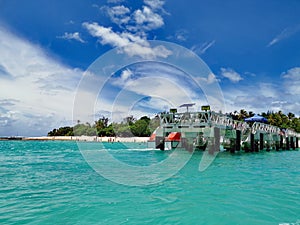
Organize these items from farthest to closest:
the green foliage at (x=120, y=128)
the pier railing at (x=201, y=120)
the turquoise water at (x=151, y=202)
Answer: the green foliage at (x=120, y=128) < the pier railing at (x=201, y=120) < the turquoise water at (x=151, y=202)

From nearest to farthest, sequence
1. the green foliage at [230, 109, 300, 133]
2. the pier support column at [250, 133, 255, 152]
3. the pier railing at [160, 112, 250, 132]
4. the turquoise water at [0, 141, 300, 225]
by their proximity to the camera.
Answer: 1. the turquoise water at [0, 141, 300, 225]
2. the pier railing at [160, 112, 250, 132]
3. the pier support column at [250, 133, 255, 152]
4. the green foliage at [230, 109, 300, 133]

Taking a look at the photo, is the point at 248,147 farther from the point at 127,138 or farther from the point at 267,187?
the point at 127,138

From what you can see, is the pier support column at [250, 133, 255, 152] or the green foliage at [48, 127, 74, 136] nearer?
the pier support column at [250, 133, 255, 152]

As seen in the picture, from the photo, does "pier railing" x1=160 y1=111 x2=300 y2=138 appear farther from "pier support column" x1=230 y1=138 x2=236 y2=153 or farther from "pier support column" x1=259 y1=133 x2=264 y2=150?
"pier support column" x1=259 y1=133 x2=264 y2=150

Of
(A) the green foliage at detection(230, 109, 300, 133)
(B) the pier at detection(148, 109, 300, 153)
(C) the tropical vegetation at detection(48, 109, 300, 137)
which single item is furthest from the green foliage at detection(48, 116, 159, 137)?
(B) the pier at detection(148, 109, 300, 153)

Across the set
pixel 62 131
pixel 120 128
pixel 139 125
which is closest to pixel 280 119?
pixel 139 125

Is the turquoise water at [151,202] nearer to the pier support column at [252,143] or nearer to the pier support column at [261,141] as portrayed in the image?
the pier support column at [252,143]

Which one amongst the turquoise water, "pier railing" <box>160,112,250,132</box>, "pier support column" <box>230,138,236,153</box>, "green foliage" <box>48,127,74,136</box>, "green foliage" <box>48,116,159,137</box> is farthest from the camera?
"green foliage" <box>48,127,74,136</box>

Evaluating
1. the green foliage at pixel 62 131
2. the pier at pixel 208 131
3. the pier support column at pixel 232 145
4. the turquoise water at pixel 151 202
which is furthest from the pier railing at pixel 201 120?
the green foliage at pixel 62 131

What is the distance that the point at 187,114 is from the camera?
34781mm

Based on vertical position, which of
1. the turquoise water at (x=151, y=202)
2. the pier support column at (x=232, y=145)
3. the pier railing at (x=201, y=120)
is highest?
the pier railing at (x=201, y=120)

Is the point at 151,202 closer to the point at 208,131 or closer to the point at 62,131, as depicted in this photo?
the point at 208,131

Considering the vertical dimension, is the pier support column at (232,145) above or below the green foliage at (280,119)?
below

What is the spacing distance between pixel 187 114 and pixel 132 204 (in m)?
26.0
